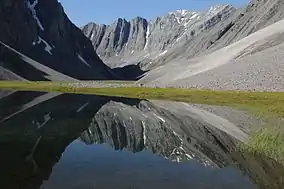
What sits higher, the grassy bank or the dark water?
the grassy bank

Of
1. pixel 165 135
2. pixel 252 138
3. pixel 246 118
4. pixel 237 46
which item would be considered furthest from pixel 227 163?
pixel 237 46

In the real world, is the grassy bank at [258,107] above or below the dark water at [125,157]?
above

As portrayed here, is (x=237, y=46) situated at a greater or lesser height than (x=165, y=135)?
greater

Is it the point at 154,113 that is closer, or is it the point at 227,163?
the point at 227,163

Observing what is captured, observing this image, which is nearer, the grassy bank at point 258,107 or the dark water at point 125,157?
the dark water at point 125,157

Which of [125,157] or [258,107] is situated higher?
[258,107]

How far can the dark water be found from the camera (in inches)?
995

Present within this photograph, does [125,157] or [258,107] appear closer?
[125,157]

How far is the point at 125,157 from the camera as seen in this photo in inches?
1366

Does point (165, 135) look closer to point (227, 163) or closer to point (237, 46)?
point (227, 163)

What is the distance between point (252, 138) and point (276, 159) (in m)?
7.03

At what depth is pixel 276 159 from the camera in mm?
28781

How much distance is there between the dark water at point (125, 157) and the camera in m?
25.3

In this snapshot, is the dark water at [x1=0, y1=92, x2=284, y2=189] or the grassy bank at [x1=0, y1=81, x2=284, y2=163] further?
the grassy bank at [x1=0, y1=81, x2=284, y2=163]
